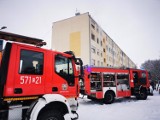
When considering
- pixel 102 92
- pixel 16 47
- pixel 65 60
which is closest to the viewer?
pixel 16 47

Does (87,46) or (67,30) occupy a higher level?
(67,30)

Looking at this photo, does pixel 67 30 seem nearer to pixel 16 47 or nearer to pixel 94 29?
pixel 94 29

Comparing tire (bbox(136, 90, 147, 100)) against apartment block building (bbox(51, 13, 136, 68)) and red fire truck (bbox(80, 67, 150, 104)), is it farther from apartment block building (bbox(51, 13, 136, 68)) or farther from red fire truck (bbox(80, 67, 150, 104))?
apartment block building (bbox(51, 13, 136, 68))

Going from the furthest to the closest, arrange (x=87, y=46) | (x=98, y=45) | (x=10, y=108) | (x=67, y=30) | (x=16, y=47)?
(x=98, y=45) → (x=67, y=30) → (x=87, y=46) → (x=16, y=47) → (x=10, y=108)

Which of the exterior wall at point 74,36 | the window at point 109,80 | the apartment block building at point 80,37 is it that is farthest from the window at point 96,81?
the exterior wall at point 74,36

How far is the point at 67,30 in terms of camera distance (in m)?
30.1

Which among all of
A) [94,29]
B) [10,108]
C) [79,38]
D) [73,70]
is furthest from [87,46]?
[10,108]

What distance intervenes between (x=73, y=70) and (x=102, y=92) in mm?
5759

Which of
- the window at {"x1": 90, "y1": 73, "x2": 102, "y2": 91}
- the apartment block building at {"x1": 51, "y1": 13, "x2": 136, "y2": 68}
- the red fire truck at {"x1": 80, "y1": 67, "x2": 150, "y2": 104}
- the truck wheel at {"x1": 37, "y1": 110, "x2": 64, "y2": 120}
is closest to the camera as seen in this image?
the truck wheel at {"x1": 37, "y1": 110, "x2": 64, "y2": 120}

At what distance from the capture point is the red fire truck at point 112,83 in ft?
34.3

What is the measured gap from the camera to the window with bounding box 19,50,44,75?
14.0ft

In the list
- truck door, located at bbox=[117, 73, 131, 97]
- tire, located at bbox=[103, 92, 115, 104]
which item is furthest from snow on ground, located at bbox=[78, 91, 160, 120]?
truck door, located at bbox=[117, 73, 131, 97]

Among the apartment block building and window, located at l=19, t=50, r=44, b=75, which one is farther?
the apartment block building

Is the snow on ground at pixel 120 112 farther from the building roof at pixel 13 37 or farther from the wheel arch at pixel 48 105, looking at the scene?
the building roof at pixel 13 37
